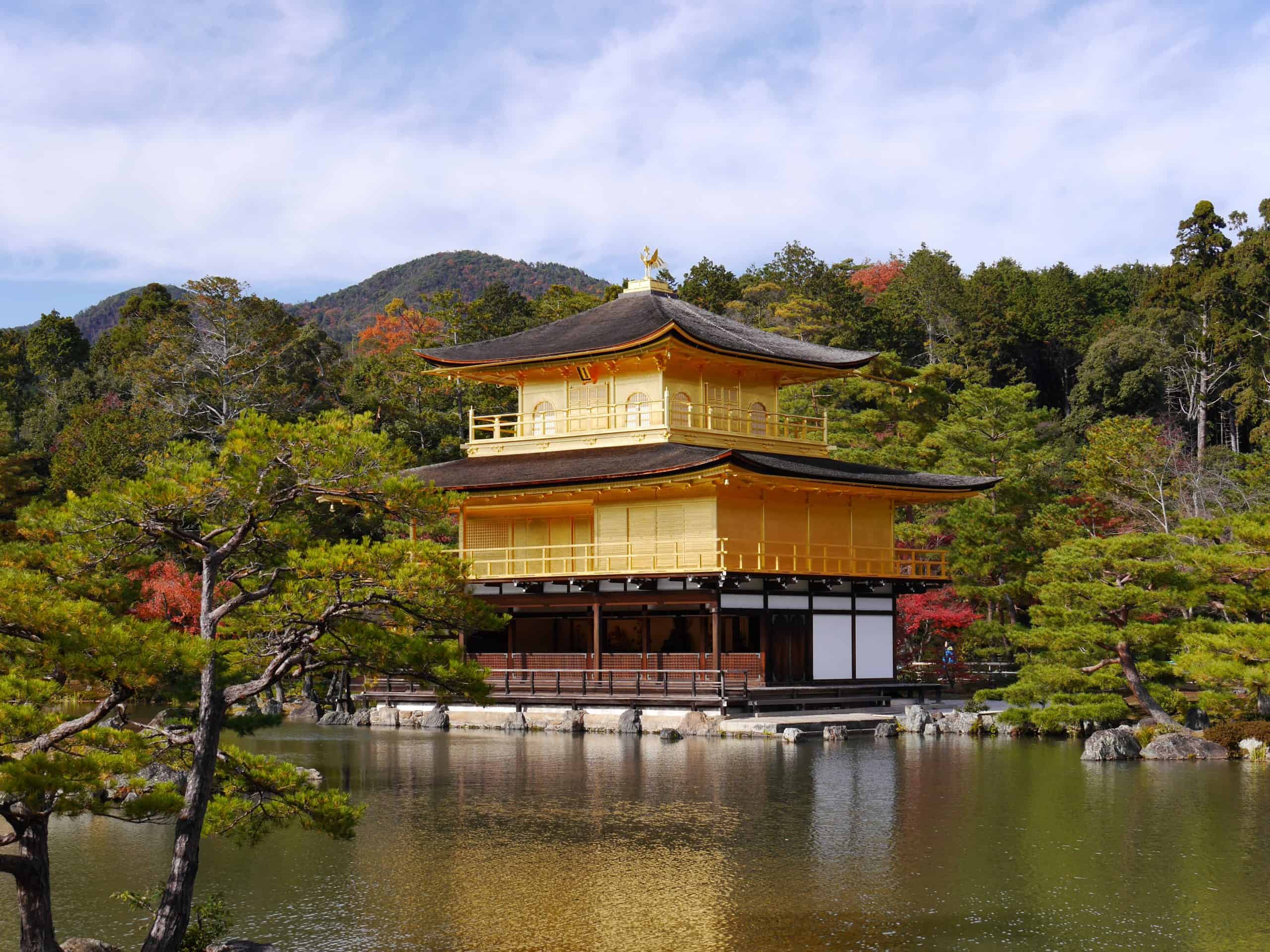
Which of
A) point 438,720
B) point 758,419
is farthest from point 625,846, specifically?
point 758,419

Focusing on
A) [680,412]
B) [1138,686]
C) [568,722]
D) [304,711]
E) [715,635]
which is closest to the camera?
[1138,686]

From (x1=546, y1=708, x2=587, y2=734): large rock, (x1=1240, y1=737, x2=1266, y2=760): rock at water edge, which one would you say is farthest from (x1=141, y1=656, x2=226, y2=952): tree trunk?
(x1=546, y1=708, x2=587, y2=734): large rock

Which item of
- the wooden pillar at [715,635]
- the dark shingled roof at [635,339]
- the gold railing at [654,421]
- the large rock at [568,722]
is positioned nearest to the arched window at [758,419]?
the gold railing at [654,421]

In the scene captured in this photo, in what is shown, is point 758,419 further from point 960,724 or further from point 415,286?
point 415,286

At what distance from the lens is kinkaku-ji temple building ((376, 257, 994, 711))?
3347cm

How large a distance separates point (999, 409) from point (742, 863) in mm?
29654

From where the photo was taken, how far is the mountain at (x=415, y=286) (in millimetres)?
132000

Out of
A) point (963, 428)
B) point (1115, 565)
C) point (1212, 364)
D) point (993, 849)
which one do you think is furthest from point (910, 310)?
point (993, 849)

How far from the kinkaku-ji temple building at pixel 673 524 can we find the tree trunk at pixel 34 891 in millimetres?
22341

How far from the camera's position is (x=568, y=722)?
3241 centimetres

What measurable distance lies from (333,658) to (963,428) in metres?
32.4

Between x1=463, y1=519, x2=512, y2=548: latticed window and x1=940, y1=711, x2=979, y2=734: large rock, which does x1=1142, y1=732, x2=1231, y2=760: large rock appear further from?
x1=463, y1=519, x2=512, y2=548: latticed window

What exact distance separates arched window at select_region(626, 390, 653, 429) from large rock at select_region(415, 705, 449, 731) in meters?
9.31

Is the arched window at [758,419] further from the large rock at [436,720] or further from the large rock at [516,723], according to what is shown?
the large rock at [436,720]
